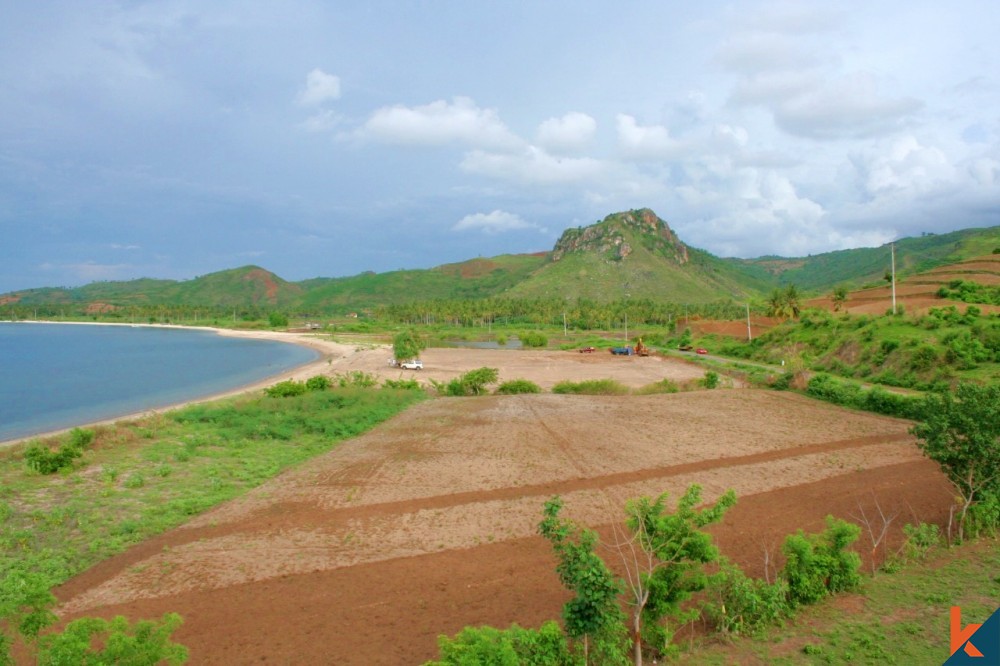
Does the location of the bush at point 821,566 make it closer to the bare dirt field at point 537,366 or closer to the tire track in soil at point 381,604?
the tire track in soil at point 381,604

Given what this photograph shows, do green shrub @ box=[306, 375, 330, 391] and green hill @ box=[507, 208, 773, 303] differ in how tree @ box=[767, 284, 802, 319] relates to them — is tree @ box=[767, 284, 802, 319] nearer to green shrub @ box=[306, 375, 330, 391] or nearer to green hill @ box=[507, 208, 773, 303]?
green shrub @ box=[306, 375, 330, 391]

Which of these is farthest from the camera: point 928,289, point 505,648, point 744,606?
point 928,289

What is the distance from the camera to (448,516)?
15477mm

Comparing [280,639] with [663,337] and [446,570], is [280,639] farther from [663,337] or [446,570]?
[663,337]

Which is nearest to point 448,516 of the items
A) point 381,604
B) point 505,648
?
point 381,604

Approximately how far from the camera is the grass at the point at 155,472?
1370 cm

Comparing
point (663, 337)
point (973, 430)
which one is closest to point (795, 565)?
point (973, 430)

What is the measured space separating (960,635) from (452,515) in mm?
10704

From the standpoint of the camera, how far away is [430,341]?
9381cm

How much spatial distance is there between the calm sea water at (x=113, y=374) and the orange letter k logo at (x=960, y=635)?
40.8 meters

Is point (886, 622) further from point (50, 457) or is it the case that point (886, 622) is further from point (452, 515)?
point (50, 457)

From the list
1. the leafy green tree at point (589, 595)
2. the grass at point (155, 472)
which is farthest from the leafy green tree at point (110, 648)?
the grass at point (155, 472)

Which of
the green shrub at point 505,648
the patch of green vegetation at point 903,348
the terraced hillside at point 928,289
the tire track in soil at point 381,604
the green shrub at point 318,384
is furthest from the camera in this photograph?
the terraced hillside at point 928,289

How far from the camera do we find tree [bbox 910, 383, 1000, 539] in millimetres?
12492
